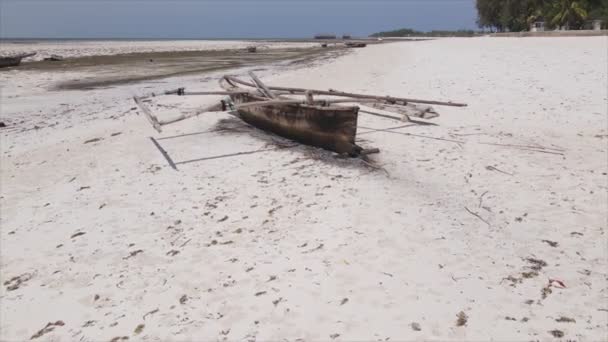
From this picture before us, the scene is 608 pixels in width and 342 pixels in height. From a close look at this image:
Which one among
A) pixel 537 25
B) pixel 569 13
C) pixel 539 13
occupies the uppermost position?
pixel 539 13

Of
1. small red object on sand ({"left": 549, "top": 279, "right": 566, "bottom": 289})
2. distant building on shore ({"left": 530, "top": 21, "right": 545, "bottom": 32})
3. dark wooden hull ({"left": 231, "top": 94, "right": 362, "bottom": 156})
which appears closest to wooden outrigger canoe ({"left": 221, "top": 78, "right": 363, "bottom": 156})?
dark wooden hull ({"left": 231, "top": 94, "right": 362, "bottom": 156})

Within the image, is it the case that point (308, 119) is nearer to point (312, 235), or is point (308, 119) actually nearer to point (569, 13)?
point (312, 235)

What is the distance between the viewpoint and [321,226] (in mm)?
4457

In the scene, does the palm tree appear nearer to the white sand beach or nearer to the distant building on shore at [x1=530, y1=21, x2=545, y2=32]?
the distant building on shore at [x1=530, y1=21, x2=545, y2=32]

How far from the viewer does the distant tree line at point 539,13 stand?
133ft

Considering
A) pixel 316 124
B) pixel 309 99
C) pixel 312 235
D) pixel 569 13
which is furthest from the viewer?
pixel 569 13

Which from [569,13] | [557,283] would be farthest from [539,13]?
[557,283]

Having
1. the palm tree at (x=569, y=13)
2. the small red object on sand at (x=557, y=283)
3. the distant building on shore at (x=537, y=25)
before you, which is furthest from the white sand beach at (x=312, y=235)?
the distant building on shore at (x=537, y=25)

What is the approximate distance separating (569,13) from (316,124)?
4582 centimetres

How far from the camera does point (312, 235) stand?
4.29 metres

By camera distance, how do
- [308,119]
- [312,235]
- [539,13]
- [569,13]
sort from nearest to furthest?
[312,235] < [308,119] < [569,13] < [539,13]

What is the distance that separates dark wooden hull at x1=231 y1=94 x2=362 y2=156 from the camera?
630cm

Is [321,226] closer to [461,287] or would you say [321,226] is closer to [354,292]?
[354,292]

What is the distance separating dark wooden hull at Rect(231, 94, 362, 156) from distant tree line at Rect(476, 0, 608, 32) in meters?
42.8
